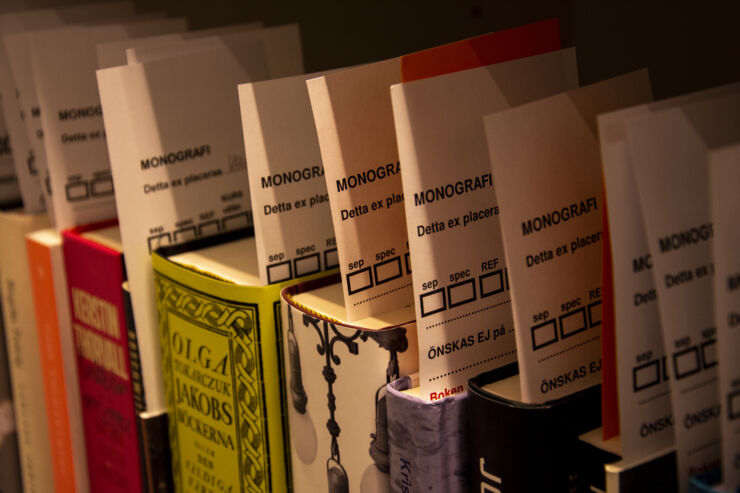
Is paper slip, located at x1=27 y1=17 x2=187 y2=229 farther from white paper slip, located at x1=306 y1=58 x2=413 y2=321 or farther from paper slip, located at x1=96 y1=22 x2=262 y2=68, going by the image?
white paper slip, located at x1=306 y1=58 x2=413 y2=321

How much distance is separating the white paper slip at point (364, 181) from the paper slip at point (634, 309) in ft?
0.58

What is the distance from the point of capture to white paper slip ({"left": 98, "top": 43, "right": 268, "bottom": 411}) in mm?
753

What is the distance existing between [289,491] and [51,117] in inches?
16.5

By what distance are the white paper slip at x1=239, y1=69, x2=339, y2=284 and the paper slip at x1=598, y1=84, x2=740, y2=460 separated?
28cm

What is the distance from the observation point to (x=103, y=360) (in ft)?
2.84

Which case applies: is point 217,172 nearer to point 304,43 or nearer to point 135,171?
point 135,171

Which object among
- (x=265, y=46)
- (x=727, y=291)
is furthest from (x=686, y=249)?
(x=265, y=46)

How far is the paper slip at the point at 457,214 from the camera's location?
54 cm

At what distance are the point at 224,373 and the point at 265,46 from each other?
0.98ft

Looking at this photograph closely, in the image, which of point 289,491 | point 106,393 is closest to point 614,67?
point 289,491

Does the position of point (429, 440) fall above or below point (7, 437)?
above

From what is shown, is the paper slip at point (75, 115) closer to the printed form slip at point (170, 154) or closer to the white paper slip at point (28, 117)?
the white paper slip at point (28, 117)

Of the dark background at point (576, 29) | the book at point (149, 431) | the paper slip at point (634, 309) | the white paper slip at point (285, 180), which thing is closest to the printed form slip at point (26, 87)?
the dark background at point (576, 29)

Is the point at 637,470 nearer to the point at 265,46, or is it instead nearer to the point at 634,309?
the point at 634,309
